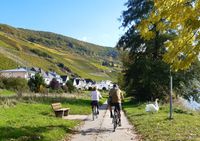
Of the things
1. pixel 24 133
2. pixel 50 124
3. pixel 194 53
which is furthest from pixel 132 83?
pixel 194 53

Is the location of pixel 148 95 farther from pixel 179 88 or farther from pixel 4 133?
pixel 4 133

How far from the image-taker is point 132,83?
50406mm

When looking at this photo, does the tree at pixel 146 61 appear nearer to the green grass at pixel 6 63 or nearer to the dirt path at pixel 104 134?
the dirt path at pixel 104 134

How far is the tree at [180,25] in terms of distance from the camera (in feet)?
36.7

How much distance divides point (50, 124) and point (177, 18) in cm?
1112

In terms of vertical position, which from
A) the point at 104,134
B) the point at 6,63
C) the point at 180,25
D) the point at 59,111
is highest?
the point at 6,63

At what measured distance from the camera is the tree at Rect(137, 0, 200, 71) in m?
11.2

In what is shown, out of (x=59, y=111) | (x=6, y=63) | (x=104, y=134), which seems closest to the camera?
(x=104, y=134)

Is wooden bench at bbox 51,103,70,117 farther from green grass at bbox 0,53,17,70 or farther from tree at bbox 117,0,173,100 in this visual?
green grass at bbox 0,53,17,70

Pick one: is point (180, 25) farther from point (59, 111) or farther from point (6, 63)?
point (6, 63)

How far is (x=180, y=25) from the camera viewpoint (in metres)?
12.3

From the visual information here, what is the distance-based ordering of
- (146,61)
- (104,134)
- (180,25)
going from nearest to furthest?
(180,25), (104,134), (146,61)

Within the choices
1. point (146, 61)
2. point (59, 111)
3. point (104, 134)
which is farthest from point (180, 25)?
point (146, 61)

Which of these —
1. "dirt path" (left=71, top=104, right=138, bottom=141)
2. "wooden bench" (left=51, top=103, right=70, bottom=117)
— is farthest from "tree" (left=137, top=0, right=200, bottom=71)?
"wooden bench" (left=51, top=103, right=70, bottom=117)
